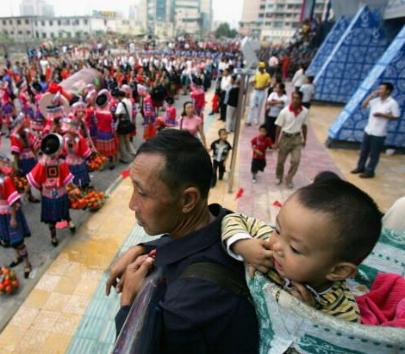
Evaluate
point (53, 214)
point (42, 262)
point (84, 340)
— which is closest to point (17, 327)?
point (84, 340)

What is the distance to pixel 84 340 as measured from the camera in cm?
307

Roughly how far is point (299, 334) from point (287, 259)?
221 mm

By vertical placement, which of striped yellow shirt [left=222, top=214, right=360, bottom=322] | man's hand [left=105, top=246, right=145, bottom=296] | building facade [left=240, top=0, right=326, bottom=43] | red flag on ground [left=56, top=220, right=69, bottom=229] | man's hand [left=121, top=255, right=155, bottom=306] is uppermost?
building facade [left=240, top=0, right=326, bottom=43]

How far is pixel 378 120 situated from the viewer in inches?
247

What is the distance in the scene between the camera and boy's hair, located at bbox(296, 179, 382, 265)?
0.95 m

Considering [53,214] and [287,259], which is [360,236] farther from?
[53,214]

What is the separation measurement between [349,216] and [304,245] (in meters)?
0.16

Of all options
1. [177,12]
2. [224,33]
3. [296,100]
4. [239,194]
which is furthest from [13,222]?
[177,12]

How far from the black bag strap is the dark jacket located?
0.05 feet

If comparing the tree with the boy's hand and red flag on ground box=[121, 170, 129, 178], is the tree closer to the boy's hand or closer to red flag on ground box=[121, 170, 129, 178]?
red flag on ground box=[121, 170, 129, 178]

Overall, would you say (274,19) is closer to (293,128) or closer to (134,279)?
(293,128)

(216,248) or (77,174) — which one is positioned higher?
(216,248)

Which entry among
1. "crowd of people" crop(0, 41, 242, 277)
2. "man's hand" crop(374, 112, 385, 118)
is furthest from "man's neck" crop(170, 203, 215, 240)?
"man's hand" crop(374, 112, 385, 118)

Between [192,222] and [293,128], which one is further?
[293,128]
